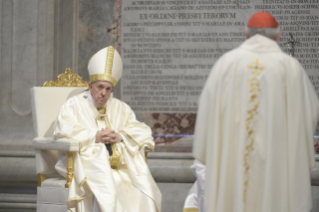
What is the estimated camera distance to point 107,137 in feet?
14.3

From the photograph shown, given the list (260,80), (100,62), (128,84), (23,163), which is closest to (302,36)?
(128,84)

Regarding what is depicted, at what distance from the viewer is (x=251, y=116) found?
313 cm

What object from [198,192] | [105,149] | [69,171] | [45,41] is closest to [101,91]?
[105,149]

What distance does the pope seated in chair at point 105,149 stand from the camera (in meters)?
4.10

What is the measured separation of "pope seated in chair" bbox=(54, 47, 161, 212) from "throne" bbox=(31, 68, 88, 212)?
0.38ft

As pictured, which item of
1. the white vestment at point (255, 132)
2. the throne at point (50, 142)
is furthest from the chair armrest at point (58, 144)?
the white vestment at point (255, 132)

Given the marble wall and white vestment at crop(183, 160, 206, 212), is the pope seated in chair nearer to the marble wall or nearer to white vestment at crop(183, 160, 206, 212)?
white vestment at crop(183, 160, 206, 212)

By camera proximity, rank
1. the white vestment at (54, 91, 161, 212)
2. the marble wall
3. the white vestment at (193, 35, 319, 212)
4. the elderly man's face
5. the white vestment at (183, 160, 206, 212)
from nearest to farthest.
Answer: the white vestment at (193, 35, 319, 212), the white vestment at (183, 160, 206, 212), the white vestment at (54, 91, 161, 212), the elderly man's face, the marble wall

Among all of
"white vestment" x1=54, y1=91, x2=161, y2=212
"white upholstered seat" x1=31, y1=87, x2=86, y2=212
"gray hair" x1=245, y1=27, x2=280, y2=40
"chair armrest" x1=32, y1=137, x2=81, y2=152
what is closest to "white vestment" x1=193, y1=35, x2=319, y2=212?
"gray hair" x1=245, y1=27, x2=280, y2=40

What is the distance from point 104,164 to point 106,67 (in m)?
0.96

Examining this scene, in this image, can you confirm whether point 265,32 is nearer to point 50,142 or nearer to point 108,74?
point 108,74

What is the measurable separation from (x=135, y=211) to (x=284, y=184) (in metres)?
1.50

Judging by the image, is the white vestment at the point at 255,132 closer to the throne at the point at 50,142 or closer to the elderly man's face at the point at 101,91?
the throne at the point at 50,142

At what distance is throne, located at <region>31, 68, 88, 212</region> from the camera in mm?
4234
